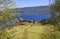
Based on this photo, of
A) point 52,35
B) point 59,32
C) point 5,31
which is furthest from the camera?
point 59,32

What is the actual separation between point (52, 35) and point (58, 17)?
146cm

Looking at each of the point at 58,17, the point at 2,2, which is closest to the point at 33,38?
the point at 58,17

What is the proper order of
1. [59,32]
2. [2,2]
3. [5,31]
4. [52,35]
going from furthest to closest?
[59,32], [52,35], [5,31], [2,2]

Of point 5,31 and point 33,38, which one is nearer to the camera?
point 5,31

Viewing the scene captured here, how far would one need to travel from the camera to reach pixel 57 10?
13.0 m

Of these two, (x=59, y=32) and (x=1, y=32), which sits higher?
(x=1, y=32)

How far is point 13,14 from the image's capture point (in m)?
8.17

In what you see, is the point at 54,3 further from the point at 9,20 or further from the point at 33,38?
the point at 9,20

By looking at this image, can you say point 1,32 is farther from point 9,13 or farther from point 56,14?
point 56,14

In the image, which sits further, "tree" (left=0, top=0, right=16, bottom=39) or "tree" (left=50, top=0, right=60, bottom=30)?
"tree" (left=50, top=0, right=60, bottom=30)

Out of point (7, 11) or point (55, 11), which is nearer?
point (7, 11)

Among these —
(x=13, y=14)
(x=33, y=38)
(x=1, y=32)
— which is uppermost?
(x=13, y=14)

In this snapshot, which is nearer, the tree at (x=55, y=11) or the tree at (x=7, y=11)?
the tree at (x=7, y=11)

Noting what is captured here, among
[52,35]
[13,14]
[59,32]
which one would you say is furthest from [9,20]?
[59,32]
